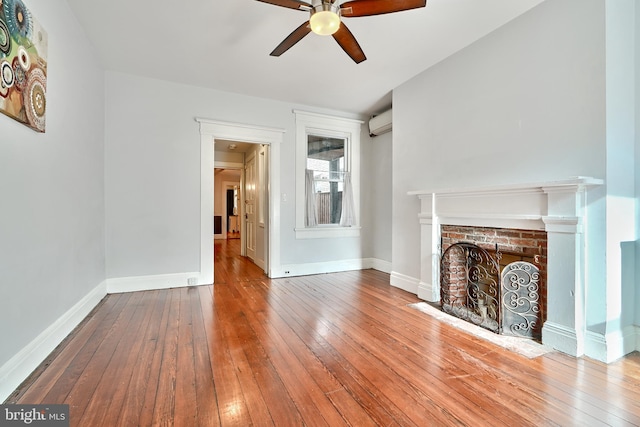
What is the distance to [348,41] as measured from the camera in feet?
7.71

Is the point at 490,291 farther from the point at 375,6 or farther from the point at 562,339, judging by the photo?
the point at 375,6

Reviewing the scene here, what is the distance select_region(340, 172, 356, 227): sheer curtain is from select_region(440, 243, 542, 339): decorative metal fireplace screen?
79.3 inches

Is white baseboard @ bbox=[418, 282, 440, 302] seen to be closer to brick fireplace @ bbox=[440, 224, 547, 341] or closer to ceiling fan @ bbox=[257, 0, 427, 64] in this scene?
brick fireplace @ bbox=[440, 224, 547, 341]

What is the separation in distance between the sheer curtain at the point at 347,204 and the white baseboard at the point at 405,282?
51.4 inches

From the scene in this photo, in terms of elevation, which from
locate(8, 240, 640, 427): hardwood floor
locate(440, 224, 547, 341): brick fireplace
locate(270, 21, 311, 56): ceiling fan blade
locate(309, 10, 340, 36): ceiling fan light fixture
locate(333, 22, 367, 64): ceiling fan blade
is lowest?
locate(8, 240, 640, 427): hardwood floor

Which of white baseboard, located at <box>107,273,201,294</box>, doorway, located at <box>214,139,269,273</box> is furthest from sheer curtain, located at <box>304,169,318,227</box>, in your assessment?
white baseboard, located at <box>107,273,201,294</box>

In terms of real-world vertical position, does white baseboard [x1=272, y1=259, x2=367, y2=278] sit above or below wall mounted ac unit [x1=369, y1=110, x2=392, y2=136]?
below

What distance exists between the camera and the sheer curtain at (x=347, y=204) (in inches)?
193

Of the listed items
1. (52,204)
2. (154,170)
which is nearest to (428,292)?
(52,204)

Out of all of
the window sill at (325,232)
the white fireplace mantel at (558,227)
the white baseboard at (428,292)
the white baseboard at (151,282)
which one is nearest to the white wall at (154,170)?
the white baseboard at (151,282)

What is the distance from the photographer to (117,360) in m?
1.99

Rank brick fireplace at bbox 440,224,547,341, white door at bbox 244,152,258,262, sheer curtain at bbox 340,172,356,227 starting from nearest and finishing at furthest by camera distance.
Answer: brick fireplace at bbox 440,224,547,341, sheer curtain at bbox 340,172,356,227, white door at bbox 244,152,258,262

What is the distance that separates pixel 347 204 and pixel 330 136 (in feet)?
3.98

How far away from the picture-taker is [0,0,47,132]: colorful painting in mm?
1564
